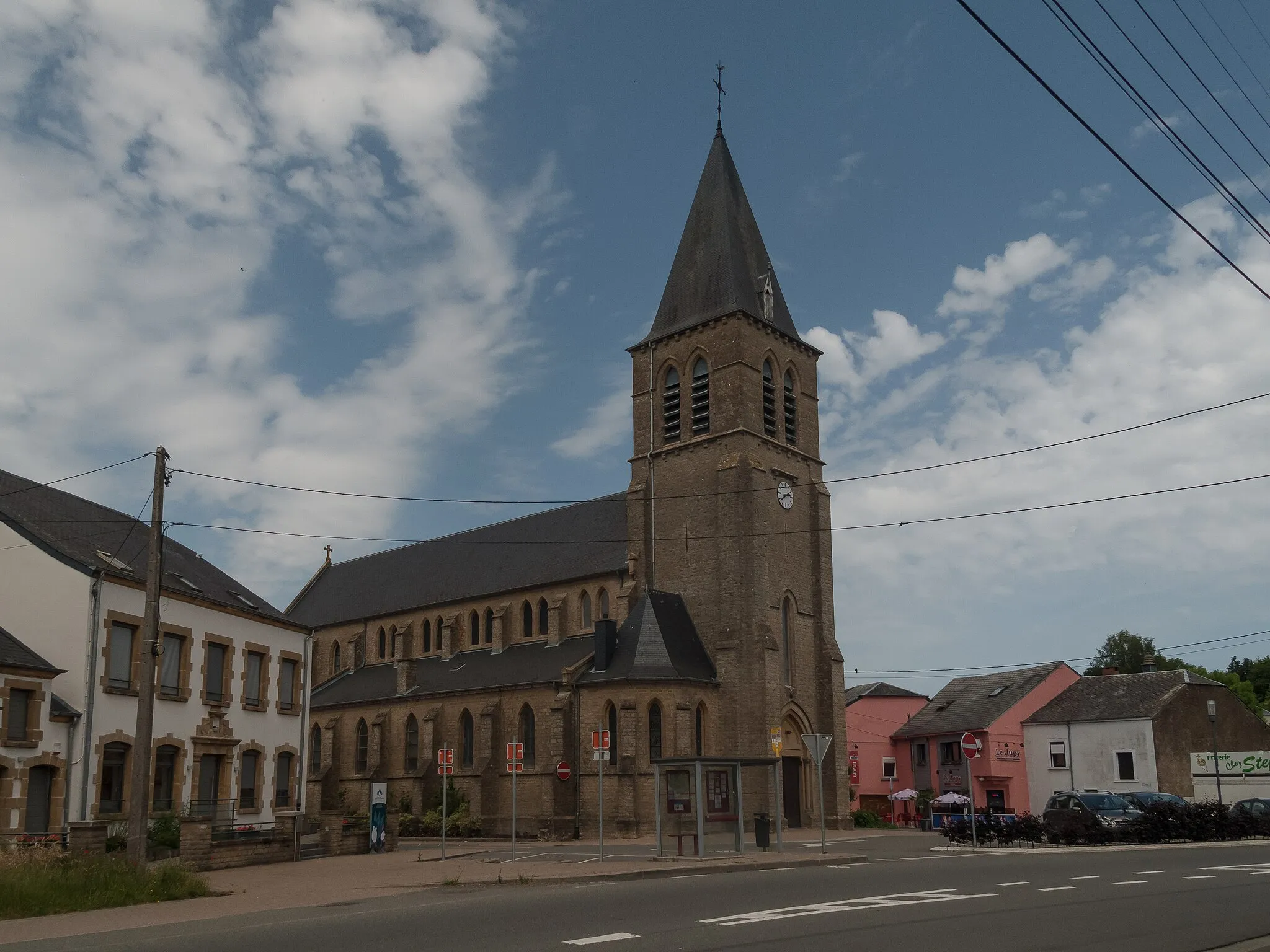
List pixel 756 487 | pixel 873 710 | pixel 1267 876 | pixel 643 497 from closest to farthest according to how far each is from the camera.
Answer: pixel 1267 876 → pixel 756 487 → pixel 643 497 → pixel 873 710

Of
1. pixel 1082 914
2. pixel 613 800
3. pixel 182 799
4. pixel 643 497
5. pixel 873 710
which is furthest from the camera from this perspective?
pixel 873 710

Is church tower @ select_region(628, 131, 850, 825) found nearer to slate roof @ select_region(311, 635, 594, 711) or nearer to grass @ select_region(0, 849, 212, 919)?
slate roof @ select_region(311, 635, 594, 711)

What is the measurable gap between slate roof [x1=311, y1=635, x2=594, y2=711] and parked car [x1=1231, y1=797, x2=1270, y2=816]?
22.0 m

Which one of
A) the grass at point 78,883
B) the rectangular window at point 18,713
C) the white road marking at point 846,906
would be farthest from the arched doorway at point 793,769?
the grass at point 78,883

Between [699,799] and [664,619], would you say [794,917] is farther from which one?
[664,619]

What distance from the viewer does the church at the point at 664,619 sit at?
41000 millimetres

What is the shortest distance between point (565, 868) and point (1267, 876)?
482 inches

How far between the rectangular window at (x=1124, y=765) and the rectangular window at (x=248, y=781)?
113ft

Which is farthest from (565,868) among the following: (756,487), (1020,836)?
(756,487)

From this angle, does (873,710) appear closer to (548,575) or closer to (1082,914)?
(548,575)

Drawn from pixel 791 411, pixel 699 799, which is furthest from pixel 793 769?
pixel 699 799

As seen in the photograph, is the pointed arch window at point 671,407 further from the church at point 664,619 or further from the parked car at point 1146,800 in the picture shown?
the parked car at point 1146,800

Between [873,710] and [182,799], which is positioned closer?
[182,799]

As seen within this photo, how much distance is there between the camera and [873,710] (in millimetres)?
64438
